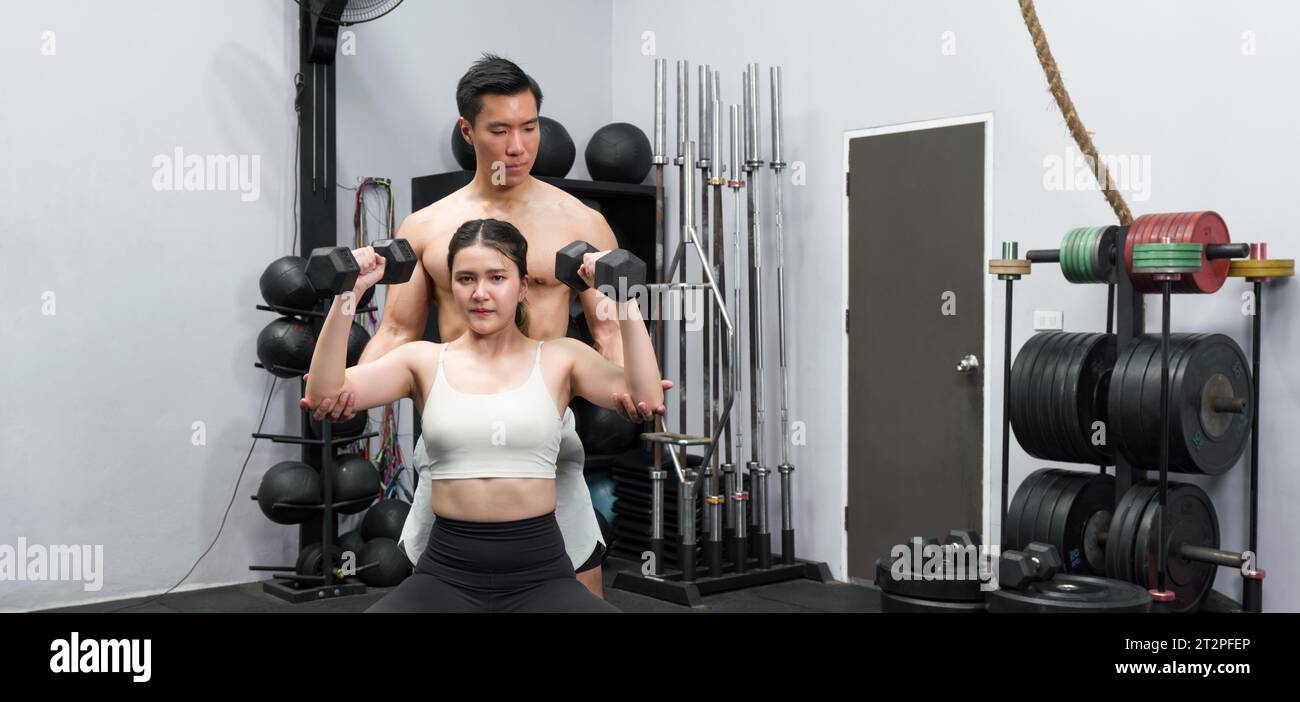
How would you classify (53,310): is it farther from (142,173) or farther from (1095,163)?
(1095,163)

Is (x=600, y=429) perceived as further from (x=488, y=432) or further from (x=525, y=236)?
(x=488, y=432)

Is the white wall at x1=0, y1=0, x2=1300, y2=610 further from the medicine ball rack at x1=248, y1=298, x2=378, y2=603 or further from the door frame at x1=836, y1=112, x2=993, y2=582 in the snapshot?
the medicine ball rack at x1=248, y1=298, x2=378, y2=603

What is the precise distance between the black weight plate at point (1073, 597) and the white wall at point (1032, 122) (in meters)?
0.80

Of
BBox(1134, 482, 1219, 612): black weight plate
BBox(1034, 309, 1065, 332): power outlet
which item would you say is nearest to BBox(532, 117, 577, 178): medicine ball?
BBox(1034, 309, 1065, 332): power outlet

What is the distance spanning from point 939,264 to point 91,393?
3484 millimetres

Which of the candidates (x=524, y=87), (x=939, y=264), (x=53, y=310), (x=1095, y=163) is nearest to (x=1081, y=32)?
(x=1095, y=163)

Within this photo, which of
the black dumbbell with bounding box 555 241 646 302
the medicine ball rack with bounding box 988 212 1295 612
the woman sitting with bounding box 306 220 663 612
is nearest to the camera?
→ the black dumbbell with bounding box 555 241 646 302

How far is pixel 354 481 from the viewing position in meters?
4.95

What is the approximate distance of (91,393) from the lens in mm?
4848

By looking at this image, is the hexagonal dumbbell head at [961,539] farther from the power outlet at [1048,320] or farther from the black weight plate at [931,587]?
the power outlet at [1048,320]

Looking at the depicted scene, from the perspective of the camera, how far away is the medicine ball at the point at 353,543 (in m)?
5.07

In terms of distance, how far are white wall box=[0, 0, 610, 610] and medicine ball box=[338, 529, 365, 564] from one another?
0.35m

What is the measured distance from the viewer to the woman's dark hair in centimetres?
249

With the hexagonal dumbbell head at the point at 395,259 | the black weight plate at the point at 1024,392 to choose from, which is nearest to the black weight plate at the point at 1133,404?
the black weight plate at the point at 1024,392
